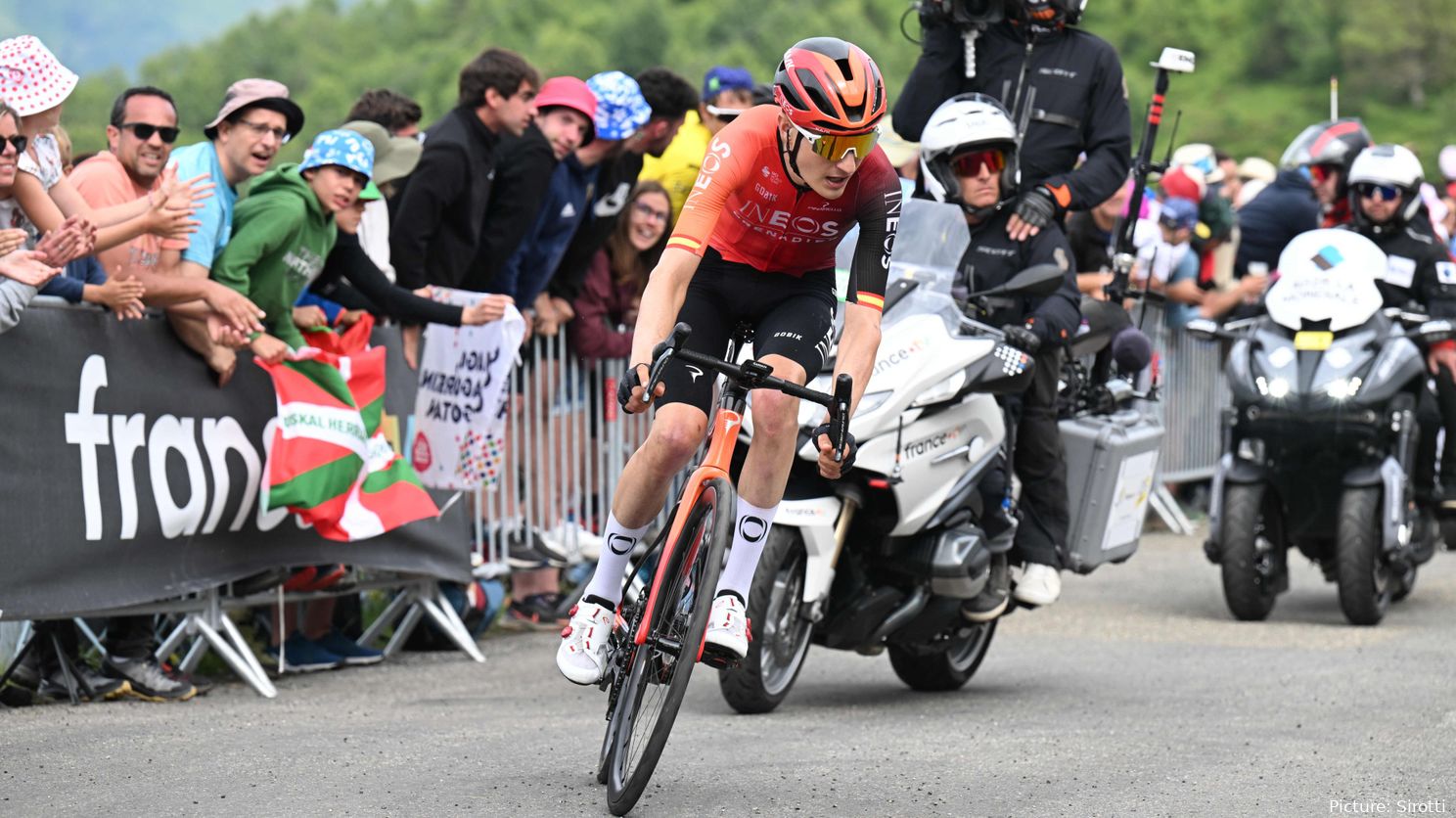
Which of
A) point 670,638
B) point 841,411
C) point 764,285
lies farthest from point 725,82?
point 670,638

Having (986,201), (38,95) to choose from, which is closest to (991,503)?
(986,201)

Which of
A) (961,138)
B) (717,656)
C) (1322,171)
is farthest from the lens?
(1322,171)

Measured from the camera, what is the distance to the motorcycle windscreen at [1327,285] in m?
11.6

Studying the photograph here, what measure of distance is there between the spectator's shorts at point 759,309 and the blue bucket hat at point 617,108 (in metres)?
4.55

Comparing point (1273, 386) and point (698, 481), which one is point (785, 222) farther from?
point (1273, 386)

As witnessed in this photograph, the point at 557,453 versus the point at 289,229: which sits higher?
the point at 289,229

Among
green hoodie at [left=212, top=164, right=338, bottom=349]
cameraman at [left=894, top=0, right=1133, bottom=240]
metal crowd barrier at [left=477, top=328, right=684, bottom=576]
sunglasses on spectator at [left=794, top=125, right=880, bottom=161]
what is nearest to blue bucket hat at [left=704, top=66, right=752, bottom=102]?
metal crowd barrier at [left=477, top=328, right=684, bottom=576]

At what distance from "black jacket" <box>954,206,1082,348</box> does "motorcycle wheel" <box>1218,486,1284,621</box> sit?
2.78 meters

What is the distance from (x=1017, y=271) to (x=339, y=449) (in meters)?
3.08

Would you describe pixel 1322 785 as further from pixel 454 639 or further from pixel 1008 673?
pixel 454 639

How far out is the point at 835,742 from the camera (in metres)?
7.07

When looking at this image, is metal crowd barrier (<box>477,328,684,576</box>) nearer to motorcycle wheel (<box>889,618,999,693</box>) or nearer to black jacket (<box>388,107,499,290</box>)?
black jacket (<box>388,107,499,290</box>)

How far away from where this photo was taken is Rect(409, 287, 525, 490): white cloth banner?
996 cm

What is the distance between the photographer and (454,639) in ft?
32.7
